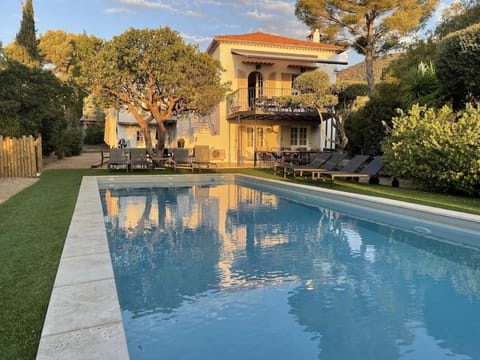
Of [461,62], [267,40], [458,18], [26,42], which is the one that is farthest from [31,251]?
[26,42]

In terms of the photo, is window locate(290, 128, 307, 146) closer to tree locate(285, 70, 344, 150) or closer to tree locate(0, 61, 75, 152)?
tree locate(285, 70, 344, 150)

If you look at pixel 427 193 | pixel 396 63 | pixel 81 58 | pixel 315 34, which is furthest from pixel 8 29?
pixel 427 193

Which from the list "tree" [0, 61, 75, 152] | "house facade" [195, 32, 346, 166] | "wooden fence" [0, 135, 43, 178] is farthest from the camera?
"house facade" [195, 32, 346, 166]

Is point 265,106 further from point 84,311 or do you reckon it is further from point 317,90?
point 84,311

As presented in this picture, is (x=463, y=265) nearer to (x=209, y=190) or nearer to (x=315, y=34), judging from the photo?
(x=209, y=190)

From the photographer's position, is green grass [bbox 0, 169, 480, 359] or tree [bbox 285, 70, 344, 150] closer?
green grass [bbox 0, 169, 480, 359]

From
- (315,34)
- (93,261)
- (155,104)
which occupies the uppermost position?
(315,34)

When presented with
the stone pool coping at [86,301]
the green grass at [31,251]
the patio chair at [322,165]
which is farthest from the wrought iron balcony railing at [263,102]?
the stone pool coping at [86,301]

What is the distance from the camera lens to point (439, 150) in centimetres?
1016

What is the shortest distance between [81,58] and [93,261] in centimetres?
1382

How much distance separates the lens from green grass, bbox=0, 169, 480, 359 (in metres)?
2.85

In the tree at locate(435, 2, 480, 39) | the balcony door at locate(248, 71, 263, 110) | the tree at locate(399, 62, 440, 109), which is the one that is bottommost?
the tree at locate(399, 62, 440, 109)

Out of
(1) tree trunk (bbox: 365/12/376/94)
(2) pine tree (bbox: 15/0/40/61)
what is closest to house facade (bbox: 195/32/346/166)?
(1) tree trunk (bbox: 365/12/376/94)

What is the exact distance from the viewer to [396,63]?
2319 cm
